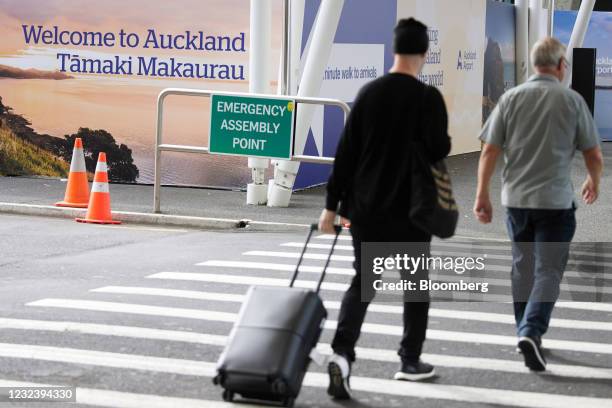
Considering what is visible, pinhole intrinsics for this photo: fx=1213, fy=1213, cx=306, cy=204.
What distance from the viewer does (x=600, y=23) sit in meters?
32.0

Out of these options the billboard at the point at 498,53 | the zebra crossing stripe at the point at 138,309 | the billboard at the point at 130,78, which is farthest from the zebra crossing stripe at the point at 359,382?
the billboard at the point at 498,53

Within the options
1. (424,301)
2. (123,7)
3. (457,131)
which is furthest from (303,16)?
(424,301)

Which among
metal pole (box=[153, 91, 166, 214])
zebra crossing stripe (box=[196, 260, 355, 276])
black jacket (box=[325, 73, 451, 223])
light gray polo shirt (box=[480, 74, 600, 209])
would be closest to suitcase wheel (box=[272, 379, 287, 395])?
black jacket (box=[325, 73, 451, 223])

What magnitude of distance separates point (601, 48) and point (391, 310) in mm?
24229

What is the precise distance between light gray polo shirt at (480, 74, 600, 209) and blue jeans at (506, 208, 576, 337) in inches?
3.1

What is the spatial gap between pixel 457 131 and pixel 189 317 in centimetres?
1624

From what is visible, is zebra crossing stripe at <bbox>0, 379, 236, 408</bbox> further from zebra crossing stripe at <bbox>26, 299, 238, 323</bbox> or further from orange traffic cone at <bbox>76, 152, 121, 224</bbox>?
orange traffic cone at <bbox>76, 152, 121, 224</bbox>

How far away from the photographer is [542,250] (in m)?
7.06

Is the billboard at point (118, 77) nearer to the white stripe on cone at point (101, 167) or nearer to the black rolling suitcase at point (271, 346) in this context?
the white stripe on cone at point (101, 167)

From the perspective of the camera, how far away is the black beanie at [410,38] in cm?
627

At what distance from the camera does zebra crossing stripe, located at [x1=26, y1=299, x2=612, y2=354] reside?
25.9 feet

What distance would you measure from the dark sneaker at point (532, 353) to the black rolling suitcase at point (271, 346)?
155 cm

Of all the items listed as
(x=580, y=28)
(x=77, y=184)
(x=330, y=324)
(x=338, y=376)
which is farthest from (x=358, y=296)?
(x=580, y=28)

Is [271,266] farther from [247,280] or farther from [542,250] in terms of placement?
[542,250]
